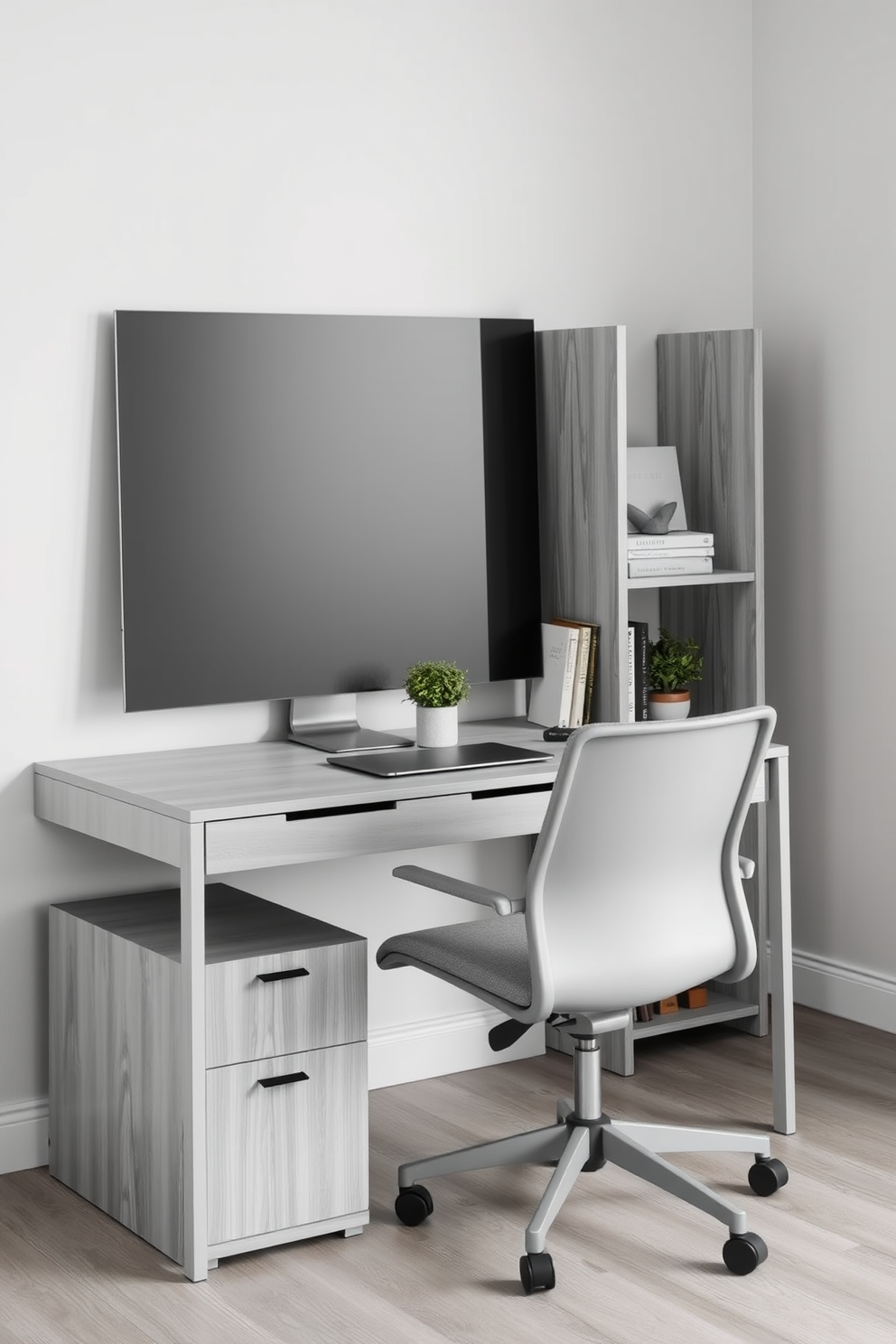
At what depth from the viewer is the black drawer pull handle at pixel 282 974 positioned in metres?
2.69

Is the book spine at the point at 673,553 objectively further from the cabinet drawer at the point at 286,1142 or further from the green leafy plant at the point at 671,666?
the cabinet drawer at the point at 286,1142

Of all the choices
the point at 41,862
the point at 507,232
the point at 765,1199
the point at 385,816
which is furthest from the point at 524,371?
the point at 765,1199

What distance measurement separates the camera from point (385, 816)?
2.81 meters

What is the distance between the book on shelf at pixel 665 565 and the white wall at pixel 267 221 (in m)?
0.44

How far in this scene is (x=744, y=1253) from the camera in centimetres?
259

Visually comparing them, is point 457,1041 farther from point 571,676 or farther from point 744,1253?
point 744,1253

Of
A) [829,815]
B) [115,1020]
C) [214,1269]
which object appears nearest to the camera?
[214,1269]

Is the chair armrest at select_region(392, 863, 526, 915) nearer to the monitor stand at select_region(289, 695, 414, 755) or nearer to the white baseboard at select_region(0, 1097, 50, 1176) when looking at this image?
the monitor stand at select_region(289, 695, 414, 755)

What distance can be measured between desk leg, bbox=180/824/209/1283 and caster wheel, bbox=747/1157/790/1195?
1.01 m

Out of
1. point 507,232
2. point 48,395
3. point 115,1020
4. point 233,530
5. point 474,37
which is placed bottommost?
point 115,1020

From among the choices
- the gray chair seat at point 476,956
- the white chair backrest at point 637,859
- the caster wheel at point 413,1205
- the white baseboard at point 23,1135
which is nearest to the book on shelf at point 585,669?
the gray chair seat at point 476,956

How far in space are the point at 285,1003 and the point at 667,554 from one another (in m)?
1.43

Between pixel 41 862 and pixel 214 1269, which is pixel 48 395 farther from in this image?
pixel 214 1269

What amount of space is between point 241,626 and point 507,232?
1147mm
